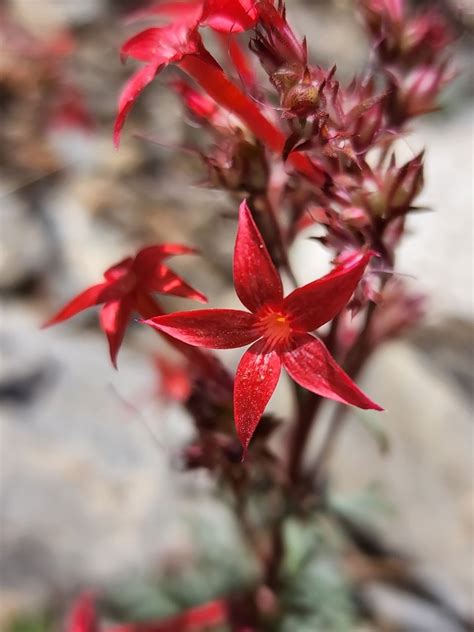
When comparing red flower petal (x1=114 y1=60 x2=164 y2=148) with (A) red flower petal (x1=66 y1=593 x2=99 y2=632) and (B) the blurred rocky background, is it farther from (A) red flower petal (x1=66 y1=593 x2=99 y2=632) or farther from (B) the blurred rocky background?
(A) red flower petal (x1=66 y1=593 x2=99 y2=632)

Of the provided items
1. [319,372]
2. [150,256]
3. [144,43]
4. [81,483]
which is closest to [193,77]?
[144,43]

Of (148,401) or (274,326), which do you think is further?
(148,401)

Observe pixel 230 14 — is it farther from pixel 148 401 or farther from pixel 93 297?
pixel 148 401

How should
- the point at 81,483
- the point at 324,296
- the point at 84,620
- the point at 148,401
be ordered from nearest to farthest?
the point at 324,296
the point at 84,620
the point at 81,483
the point at 148,401

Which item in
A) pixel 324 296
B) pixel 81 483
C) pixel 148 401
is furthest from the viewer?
pixel 148 401

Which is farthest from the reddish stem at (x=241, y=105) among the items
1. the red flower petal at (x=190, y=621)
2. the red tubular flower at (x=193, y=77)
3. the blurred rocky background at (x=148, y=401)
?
the red flower petal at (x=190, y=621)

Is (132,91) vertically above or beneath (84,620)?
above

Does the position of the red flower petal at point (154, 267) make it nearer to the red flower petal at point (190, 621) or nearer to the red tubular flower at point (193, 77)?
the red tubular flower at point (193, 77)

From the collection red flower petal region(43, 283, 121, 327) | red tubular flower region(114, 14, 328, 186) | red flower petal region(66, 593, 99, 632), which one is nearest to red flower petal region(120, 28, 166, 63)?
red tubular flower region(114, 14, 328, 186)
